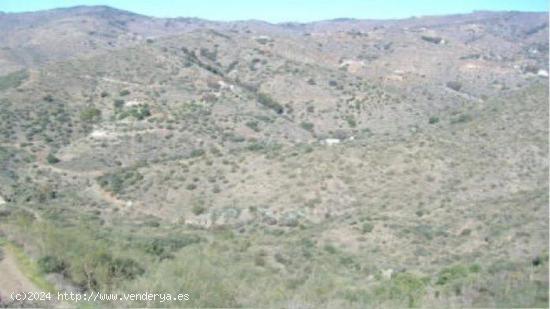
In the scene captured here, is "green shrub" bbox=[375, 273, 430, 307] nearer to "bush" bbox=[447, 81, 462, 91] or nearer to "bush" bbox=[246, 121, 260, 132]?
"bush" bbox=[246, 121, 260, 132]

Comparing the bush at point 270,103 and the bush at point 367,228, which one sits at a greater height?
the bush at point 367,228

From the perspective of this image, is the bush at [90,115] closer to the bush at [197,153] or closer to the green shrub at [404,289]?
the bush at [197,153]

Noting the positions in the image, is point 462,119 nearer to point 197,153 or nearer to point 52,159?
point 197,153

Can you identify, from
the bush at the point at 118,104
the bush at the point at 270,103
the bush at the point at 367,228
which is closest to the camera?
the bush at the point at 367,228

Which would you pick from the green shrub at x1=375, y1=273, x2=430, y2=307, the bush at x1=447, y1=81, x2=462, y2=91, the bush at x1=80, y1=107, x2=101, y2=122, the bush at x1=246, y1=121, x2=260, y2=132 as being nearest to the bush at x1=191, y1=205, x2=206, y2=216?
the green shrub at x1=375, y1=273, x2=430, y2=307

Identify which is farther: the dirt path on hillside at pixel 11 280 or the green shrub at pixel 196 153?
the green shrub at pixel 196 153

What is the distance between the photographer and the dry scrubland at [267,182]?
1797 cm

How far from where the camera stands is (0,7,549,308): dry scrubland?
18.0 m

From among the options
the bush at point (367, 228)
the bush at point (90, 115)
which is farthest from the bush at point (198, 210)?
the bush at point (90, 115)

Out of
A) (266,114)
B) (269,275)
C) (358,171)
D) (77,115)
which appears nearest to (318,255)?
(269,275)

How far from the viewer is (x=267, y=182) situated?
4103cm

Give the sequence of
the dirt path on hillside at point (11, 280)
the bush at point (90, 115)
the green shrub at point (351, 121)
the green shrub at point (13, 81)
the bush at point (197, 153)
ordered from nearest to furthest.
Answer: the dirt path on hillside at point (11, 280) → the bush at point (197, 153) → the bush at point (90, 115) → the green shrub at point (13, 81) → the green shrub at point (351, 121)

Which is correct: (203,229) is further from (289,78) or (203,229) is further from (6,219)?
(289,78)

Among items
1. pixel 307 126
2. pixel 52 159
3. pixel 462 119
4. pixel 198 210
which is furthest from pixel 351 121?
pixel 198 210
